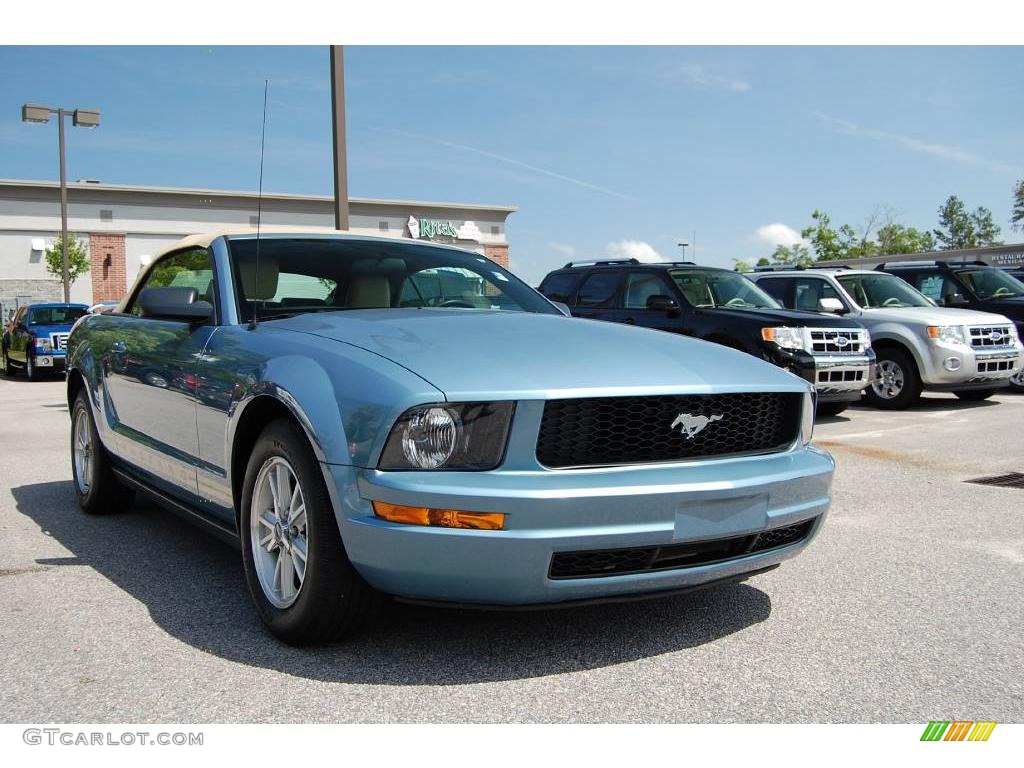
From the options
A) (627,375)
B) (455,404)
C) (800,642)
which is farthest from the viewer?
(800,642)

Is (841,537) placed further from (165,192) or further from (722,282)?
(165,192)

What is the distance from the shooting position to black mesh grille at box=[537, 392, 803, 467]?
3049 mm

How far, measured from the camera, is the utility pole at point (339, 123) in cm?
988

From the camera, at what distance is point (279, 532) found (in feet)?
11.4

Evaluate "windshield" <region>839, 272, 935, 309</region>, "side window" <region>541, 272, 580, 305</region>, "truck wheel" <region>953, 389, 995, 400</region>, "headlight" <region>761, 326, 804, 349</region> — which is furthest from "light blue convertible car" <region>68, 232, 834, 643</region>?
"truck wheel" <region>953, 389, 995, 400</region>

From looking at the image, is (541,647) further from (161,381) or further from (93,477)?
(93,477)

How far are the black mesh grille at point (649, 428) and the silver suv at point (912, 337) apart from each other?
8.74m

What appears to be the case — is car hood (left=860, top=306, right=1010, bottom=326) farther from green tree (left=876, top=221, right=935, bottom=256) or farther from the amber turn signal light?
green tree (left=876, top=221, right=935, bottom=256)

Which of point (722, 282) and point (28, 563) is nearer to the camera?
point (28, 563)

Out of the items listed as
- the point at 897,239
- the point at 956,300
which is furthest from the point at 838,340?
the point at 897,239
